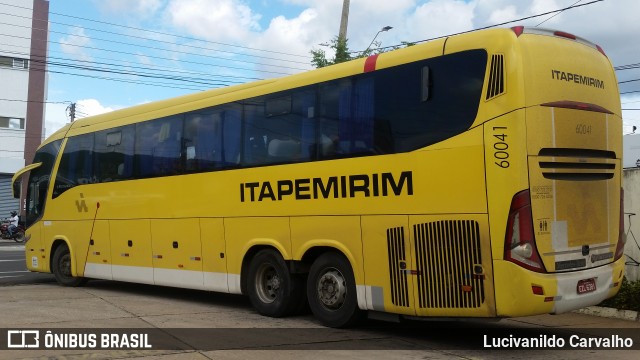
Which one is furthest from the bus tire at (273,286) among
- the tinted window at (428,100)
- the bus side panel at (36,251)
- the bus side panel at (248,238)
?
the bus side panel at (36,251)

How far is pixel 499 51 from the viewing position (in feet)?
22.8

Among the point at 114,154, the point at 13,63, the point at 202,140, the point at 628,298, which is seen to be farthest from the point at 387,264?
the point at 13,63

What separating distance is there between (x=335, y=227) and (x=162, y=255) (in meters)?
4.35

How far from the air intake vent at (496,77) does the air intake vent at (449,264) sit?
1450 mm

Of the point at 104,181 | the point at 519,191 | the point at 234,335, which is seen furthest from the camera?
the point at 104,181

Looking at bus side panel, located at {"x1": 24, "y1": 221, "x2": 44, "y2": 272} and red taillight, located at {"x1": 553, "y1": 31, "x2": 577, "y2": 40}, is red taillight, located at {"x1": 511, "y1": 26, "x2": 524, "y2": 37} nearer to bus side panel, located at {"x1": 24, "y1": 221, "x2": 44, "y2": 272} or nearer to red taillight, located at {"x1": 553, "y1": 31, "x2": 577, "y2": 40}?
red taillight, located at {"x1": 553, "y1": 31, "x2": 577, "y2": 40}

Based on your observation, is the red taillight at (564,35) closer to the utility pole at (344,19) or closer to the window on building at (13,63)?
the utility pole at (344,19)

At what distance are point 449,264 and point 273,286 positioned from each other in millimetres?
3434

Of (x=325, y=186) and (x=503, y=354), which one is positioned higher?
(x=325, y=186)

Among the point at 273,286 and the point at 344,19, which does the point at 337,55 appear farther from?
the point at 273,286

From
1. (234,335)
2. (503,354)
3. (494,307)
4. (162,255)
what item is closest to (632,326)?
(503,354)

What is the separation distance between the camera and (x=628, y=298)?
32.1 ft

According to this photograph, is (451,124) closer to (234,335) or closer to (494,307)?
(494,307)

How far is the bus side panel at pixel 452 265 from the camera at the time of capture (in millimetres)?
6824
